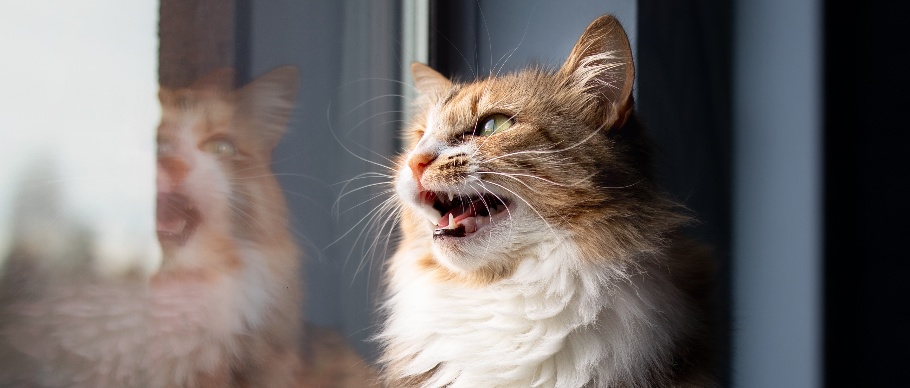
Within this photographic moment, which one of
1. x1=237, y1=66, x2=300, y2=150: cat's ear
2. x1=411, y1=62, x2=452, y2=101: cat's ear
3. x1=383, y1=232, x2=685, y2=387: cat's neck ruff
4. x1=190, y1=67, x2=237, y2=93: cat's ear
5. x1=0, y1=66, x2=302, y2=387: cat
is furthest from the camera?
x1=411, y1=62, x2=452, y2=101: cat's ear

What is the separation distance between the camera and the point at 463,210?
49.6 inches

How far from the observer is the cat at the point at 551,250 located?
1143mm

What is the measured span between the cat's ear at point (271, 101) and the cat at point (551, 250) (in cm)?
31

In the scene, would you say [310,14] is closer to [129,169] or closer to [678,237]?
[129,169]

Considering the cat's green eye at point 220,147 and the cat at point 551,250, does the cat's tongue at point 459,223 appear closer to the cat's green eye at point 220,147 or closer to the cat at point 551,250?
the cat at point 551,250

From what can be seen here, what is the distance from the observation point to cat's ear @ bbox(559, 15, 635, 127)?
1.29 meters

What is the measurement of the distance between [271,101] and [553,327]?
70 centimetres

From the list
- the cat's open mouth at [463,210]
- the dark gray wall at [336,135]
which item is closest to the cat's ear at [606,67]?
the cat's open mouth at [463,210]

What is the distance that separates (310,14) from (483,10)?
1.56 ft

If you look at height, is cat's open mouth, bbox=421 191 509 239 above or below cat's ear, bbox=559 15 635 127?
below

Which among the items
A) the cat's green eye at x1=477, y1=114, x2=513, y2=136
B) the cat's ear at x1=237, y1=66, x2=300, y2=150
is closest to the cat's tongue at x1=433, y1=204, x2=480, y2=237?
the cat's green eye at x1=477, y1=114, x2=513, y2=136

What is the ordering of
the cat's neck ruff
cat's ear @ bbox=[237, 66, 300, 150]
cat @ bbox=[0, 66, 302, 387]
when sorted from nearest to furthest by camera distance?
cat @ bbox=[0, 66, 302, 387], the cat's neck ruff, cat's ear @ bbox=[237, 66, 300, 150]

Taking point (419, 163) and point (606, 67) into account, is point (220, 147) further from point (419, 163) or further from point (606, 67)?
point (606, 67)

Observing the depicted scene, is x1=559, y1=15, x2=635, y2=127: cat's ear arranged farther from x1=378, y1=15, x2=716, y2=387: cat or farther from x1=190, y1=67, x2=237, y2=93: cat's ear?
x1=190, y1=67, x2=237, y2=93: cat's ear
